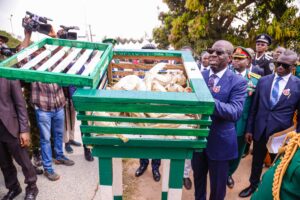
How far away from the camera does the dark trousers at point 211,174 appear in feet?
8.30

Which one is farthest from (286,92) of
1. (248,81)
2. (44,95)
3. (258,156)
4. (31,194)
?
(31,194)

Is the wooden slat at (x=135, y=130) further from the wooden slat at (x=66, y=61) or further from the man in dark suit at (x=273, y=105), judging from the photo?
the man in dark suit at (x=273, y=105)

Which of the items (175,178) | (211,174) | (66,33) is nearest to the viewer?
(175,178)

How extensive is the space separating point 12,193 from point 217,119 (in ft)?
8.74

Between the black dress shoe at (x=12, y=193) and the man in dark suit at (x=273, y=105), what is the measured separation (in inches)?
119

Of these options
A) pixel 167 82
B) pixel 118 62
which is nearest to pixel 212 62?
pixel 167 82

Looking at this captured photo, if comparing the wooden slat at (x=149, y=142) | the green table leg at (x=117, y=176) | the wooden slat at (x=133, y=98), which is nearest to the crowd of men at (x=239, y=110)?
the wooden slat at (x=149, y=142)

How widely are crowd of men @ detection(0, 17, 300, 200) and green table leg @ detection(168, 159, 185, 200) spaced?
53cm

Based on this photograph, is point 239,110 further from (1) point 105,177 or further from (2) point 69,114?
(2) point 69,114

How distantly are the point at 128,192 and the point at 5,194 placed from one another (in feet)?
5.19

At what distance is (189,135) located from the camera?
4.96ft

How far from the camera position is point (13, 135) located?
281 centimetres

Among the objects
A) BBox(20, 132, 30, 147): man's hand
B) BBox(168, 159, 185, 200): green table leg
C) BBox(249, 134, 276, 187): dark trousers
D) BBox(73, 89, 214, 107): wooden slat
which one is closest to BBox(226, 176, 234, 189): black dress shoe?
BBox(249, 134, 276, 187): dark trousers

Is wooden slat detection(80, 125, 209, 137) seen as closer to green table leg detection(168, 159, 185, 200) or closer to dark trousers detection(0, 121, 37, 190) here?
green table leg detection(168, 159, 185, 200)
